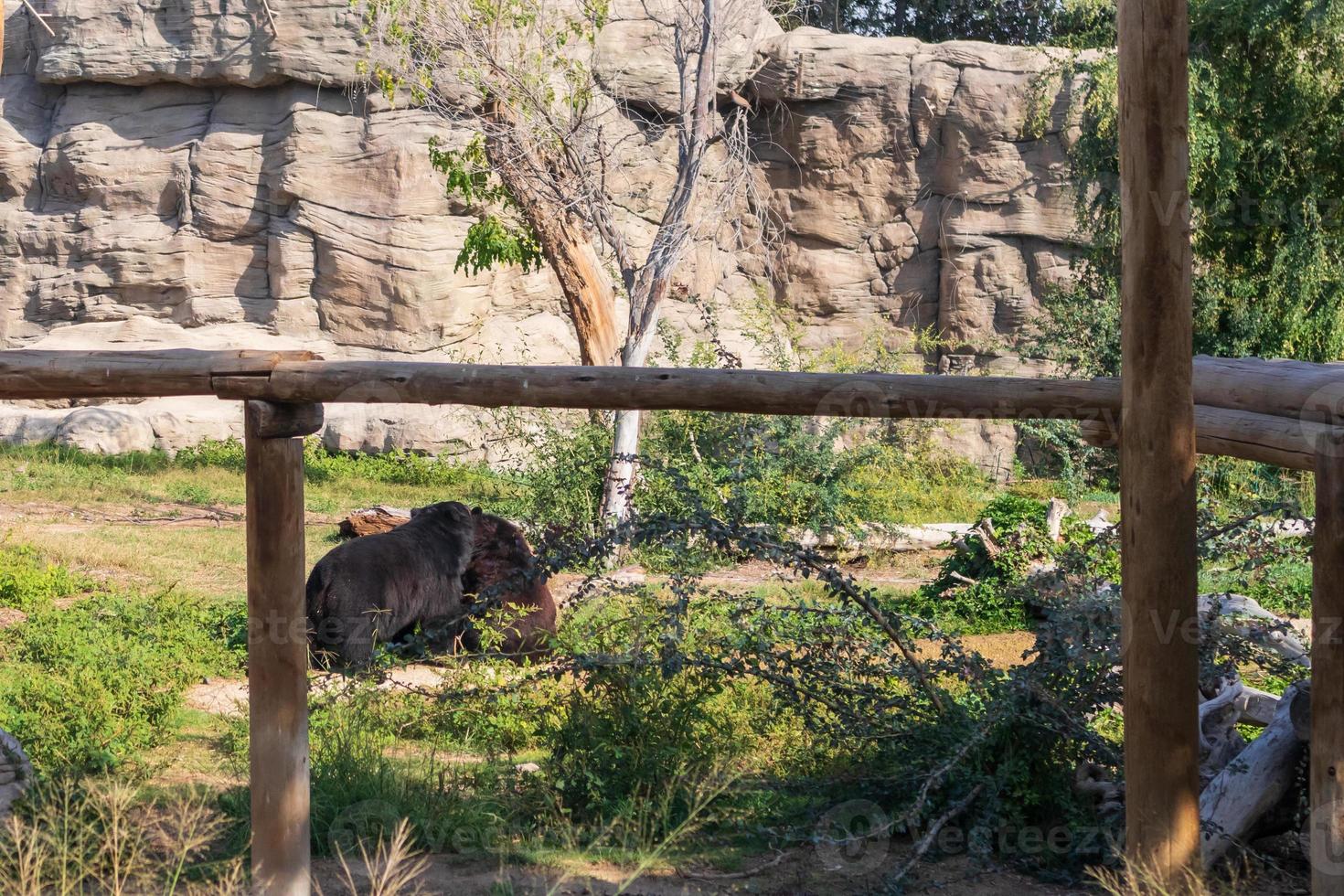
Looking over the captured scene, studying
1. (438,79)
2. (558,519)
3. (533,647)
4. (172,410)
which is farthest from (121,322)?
(533,647)

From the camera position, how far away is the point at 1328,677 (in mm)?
3018

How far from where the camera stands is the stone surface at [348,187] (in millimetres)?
14914

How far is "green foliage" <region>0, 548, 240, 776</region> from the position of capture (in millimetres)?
4766

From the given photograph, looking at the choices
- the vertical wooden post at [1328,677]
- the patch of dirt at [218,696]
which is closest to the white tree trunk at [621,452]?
the patch of dirt at [218,696]

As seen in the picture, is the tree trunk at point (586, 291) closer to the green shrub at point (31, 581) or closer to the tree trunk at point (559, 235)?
the tree trunk at point (559, 235)

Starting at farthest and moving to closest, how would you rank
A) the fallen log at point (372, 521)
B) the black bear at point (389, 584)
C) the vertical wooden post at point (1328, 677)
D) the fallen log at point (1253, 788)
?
1. the fallen log at point (372, 521)
2. the black bear at point (389, 584)
3. the fallen log at point (1253, 788)
4. the vertical wooden post at point (1328, 677)

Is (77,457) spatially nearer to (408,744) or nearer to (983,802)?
(408,744)

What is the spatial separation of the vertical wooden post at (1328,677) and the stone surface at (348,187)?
38.8 feet

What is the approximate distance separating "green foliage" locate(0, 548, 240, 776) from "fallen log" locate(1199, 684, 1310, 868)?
3.79 metres

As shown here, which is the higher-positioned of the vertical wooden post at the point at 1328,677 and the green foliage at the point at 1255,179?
the green foliage at the point at 1255,179

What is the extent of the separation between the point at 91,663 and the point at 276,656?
2.69 metres

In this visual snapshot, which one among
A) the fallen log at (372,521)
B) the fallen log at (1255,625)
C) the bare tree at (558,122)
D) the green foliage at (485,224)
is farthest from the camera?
the green foliage at (485,224)

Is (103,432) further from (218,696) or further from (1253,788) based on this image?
(1253,788)

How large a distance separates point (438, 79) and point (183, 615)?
208 inches
